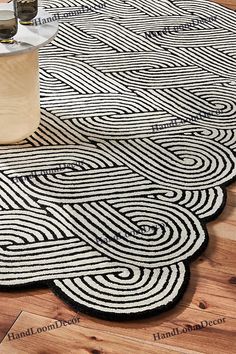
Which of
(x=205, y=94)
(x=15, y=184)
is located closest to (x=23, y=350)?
(x=15, y=184)

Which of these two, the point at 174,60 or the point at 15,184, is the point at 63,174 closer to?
the point at 15,184

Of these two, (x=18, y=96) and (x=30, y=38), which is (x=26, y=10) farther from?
(x=18, y=96)

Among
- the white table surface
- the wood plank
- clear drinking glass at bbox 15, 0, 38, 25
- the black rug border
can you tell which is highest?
clear drinking glass at bbox 15, 0, 38, 25

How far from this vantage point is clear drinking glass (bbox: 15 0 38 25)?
7.30 ft

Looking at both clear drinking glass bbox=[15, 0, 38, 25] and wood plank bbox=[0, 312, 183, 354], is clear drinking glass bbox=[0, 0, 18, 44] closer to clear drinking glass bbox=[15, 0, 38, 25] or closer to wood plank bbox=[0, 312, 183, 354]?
clear drinking glass bbox=[15, 0, 38, 25]

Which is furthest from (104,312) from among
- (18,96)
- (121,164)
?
(18,96)

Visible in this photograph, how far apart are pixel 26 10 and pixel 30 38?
14 cm

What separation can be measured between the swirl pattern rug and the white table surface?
1.13 feet

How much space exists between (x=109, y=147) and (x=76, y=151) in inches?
4.3

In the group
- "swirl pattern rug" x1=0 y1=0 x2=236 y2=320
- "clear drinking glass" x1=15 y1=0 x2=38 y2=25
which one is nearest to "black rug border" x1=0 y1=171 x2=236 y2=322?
"swirl pattern rug" x1=0 y1=0 x2=236 y2=320

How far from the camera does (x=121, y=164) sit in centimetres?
224

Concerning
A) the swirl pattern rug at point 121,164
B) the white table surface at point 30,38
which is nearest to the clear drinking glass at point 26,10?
the white table surface at point 30,38

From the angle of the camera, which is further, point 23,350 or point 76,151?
point 76,151

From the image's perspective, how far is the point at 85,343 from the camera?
63.5 inches
